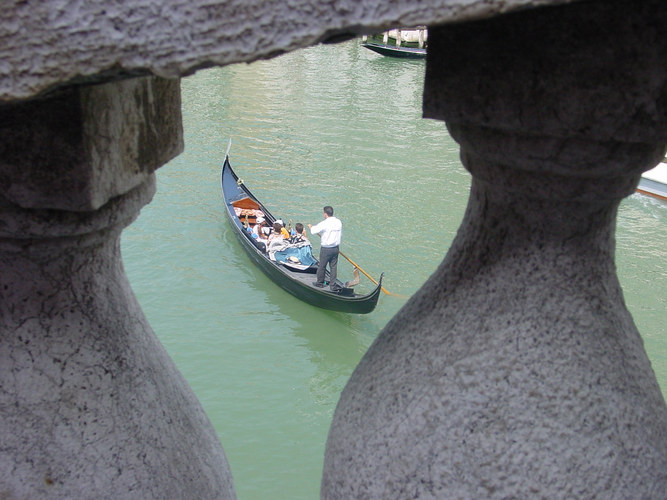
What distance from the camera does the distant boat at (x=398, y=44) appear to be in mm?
25391

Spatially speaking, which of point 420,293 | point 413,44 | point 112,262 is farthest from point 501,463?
point 413,44

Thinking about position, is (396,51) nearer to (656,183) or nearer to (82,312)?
(656,183)

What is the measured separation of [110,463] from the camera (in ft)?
3.91

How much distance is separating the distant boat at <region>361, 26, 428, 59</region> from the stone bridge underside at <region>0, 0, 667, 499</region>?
81.4 feet

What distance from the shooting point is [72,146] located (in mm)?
972

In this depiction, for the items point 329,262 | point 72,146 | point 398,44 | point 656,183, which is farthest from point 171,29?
point 398,44

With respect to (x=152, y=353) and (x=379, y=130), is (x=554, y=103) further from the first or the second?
(x=379, y=130)

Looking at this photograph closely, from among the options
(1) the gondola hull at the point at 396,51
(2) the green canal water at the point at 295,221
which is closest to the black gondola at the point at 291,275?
(2) the green canal water at the point at 295,221

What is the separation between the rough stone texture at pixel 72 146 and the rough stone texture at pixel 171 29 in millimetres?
192

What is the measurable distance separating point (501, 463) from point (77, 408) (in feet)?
2.35

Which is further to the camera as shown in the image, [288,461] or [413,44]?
[413,44]

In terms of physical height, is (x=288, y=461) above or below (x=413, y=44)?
below

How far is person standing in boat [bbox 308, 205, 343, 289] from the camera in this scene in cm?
901

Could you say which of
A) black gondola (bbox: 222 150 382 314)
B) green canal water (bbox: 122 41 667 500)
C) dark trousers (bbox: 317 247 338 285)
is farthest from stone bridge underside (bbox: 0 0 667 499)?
dark trousers (bbox: 317 247 338 285)
